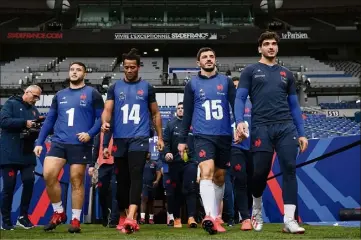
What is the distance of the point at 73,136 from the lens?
4.92 meters

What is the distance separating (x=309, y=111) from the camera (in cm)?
2403

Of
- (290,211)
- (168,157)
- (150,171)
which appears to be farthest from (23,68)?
(290,211)

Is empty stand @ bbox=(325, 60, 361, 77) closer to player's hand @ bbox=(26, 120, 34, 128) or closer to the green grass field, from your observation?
player's hand @ bbox=(26, 120, 34, 128)

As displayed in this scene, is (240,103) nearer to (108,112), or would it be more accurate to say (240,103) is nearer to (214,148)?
(214,148)

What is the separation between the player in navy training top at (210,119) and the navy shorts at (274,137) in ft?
1.56

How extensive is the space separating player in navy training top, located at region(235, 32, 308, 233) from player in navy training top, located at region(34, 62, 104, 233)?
171cm

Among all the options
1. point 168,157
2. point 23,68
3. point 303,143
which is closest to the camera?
point 303,143

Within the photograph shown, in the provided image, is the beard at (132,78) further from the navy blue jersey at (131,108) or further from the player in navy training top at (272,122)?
the player in navy training top at (272,122)

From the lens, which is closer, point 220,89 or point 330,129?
point 220,89

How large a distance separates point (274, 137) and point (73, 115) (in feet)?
7.22

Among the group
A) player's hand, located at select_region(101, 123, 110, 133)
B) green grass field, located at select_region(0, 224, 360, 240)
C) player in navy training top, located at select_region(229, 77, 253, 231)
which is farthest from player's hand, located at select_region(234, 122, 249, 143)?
player's hand, located at select_region(101, 123, 110, 133)

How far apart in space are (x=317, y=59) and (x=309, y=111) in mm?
14894

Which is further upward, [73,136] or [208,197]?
[73,136]

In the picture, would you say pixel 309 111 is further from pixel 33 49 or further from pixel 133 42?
pixel 33 49
